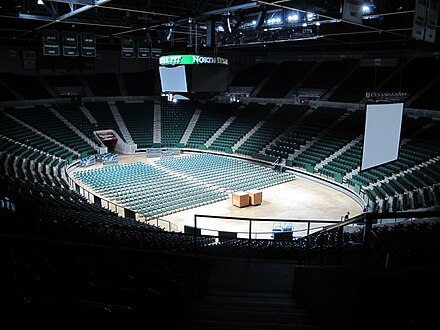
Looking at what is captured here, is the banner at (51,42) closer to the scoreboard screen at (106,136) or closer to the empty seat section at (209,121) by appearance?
the scoreboard screen at (106,136)

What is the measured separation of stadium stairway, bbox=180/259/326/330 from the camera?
4.50m

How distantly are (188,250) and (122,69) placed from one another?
35.9 metres

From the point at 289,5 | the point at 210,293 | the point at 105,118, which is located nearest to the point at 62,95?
the point at 105,118

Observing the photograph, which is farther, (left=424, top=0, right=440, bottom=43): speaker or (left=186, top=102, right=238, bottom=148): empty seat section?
(left=186, top=102, right=238, bottom=148): empty seat section

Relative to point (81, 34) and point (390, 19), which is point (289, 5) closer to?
point (390, 19)

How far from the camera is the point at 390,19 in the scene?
55.8ft

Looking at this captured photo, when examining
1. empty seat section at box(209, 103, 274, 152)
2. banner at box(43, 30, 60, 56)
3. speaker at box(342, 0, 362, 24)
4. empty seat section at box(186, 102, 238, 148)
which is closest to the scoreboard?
speaker at box(342, 0, 362, 24)

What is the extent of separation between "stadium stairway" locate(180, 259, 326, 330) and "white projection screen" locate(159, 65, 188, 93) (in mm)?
6801

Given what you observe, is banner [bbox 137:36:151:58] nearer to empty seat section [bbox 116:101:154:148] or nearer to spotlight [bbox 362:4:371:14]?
spotlight [bbox 362:4:371:14]

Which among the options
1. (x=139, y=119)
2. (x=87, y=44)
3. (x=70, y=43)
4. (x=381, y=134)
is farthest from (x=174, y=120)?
(x=381, y=134)

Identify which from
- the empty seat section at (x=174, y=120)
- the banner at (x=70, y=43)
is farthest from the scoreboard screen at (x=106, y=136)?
the banner at (x=70, y=43)

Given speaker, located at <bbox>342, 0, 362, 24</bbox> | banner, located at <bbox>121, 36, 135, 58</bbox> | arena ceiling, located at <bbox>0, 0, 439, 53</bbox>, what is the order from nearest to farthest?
1. speaker, located at <bbox>342, 0, 362, 24</bbox>
2. arena ceiling, located at <bbox>0, 0, 439, 53</bbox>
3. banner, located at <bbox>121, 36, 135, 58</bbox>

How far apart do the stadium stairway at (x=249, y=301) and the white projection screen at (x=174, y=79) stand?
6.80 meters

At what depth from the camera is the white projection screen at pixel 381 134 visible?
11.6m
